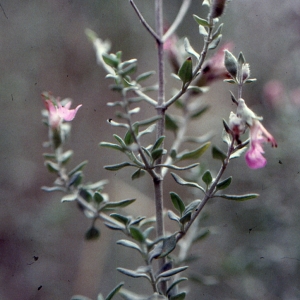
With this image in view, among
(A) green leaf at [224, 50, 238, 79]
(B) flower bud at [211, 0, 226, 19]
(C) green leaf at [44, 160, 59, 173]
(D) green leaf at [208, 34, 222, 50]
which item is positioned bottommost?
(C) green leaf at [44, 160, 59, 173]

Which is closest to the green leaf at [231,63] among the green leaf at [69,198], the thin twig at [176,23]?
the thin twig at [176,23]

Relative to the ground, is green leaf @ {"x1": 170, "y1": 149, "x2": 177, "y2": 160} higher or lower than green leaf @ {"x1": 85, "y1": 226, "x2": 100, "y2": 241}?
higher

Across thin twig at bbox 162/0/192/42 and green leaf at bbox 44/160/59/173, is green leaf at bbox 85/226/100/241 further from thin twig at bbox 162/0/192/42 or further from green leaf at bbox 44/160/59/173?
thin twig at bbox 162/0/192/42

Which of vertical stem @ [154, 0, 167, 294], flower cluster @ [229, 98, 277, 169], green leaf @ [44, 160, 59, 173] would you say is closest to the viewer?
flower cluster @ [229, 98, 277, 169]

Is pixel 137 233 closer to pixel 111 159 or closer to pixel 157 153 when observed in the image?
pixel 157 153

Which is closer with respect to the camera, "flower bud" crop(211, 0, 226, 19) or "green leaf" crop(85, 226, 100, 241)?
"flower bud" crop(211, 0, 226, 19)

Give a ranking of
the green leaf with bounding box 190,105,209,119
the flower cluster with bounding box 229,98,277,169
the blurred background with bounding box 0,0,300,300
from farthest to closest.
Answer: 1. the blurred background with bounding box 0,0,300,300
2. the green leaf with bounding box 190,105,209,119
3. the flower cluster with bounding box 229,98,277,169

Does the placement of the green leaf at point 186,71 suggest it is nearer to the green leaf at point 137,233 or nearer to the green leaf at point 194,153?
the green leaf at point 194,153

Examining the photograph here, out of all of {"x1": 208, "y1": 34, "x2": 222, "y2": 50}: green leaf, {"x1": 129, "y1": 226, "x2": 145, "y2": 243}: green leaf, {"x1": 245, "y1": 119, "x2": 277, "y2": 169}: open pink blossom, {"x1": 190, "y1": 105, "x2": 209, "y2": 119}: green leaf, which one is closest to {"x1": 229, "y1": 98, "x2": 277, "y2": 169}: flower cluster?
{"x1": 245, "y1": 119, "x2": 277, "y2": 169}: open pink blossom
